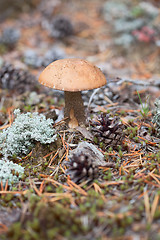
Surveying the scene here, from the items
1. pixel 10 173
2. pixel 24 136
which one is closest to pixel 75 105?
pixel 24 136

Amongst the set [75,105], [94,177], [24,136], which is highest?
[75,105]

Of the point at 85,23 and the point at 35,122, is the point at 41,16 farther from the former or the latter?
the point at 35,122

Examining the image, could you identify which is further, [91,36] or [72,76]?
[91,36]

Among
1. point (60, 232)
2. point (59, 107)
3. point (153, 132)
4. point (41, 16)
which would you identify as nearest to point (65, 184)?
point (60, 232)

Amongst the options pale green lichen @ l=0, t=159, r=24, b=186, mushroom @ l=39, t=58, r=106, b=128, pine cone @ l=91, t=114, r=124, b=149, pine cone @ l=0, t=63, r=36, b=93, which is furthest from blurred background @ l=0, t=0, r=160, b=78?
pale green lichen @ l=0, t=159, r=24, b=186

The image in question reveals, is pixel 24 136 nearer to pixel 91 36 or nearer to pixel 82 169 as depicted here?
pixel 82 169

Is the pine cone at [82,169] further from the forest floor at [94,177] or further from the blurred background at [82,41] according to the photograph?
the blurred background at [82,41]

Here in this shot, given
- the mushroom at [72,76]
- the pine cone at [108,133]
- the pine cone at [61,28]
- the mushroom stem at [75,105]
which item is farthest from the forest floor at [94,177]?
the pine cone at [61,28]
